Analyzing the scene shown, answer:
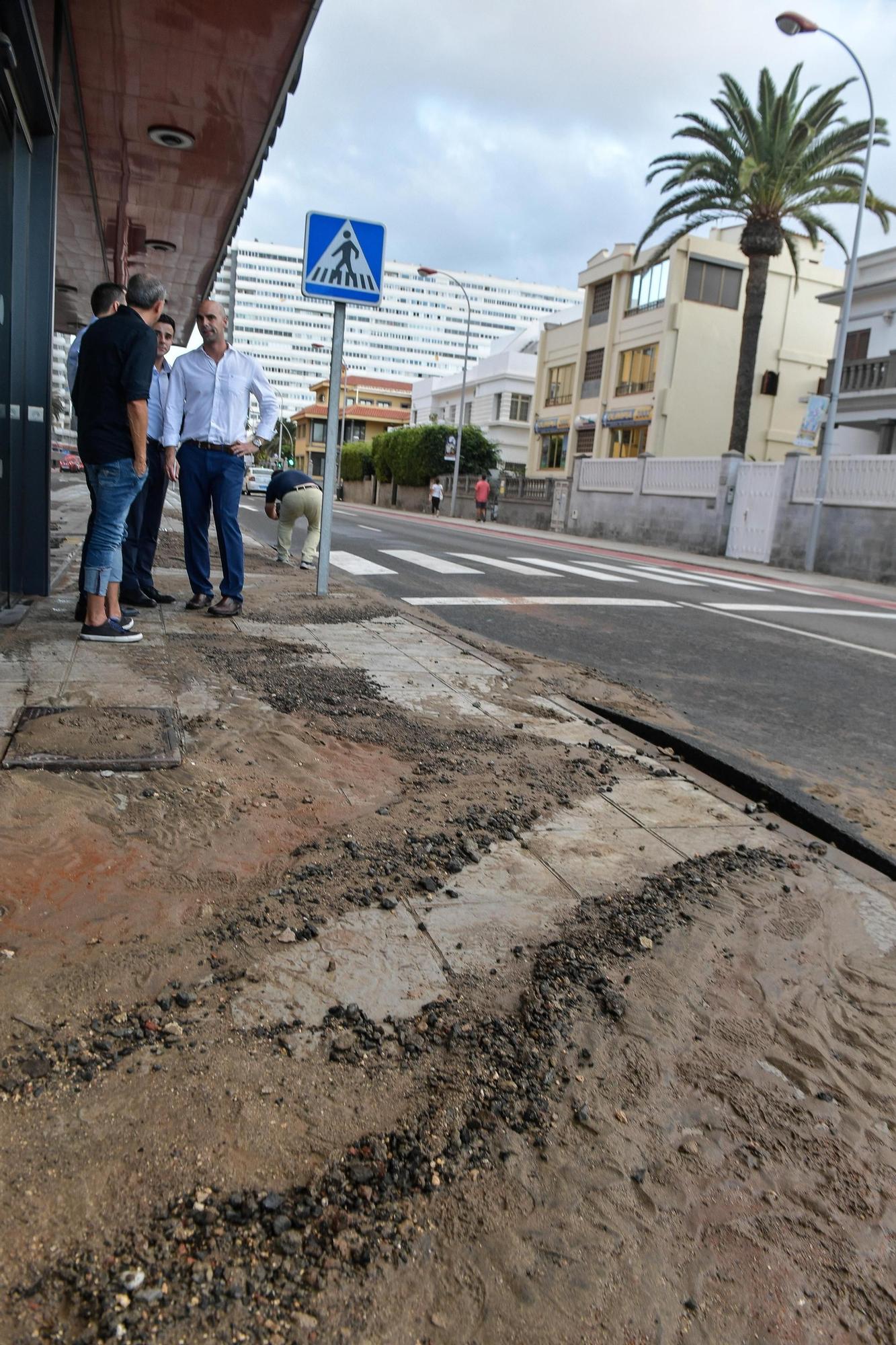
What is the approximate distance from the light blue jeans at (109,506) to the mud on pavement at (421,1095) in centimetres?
228

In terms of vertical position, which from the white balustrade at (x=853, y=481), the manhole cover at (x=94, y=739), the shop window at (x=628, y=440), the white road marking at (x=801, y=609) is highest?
the shop window at (x=628, y=440)

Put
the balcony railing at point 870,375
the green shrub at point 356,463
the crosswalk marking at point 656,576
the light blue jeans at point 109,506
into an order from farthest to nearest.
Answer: the green shrub at point 356,463 → the balcony railing at point 870,375 → the crosswalk marking at point 656,576 → the light blue jeans at point 109,506

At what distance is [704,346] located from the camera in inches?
1483

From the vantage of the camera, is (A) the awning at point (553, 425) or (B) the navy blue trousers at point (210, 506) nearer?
(B) the navy blue trousers at point (210, 506)

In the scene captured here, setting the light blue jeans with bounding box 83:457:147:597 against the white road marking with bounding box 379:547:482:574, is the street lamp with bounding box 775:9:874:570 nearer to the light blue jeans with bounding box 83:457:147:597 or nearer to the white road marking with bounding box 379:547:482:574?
the white road marking with bounding box 379:547:482:574

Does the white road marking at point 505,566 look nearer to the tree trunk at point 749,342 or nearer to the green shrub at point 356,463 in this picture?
the tree trunk at point 749,342

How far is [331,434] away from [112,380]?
3317 millimetres

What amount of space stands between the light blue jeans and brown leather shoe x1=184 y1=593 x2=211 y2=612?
5.30 feet

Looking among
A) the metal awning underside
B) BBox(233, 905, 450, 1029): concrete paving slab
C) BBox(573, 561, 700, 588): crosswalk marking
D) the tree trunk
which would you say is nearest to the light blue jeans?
the metal awning underside

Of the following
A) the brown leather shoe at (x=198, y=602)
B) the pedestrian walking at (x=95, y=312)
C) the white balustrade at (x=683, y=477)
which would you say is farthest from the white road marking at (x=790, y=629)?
the white balustrade at (x=683, y=477)

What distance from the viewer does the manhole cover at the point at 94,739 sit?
3363 millimetres

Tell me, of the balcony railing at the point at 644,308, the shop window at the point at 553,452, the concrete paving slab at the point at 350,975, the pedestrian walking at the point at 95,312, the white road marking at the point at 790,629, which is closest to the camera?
the concrete paving slab at the point at 350,975

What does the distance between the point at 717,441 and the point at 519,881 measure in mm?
39045

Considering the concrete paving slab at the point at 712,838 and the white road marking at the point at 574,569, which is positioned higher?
the white road marking at the point at 574,569
